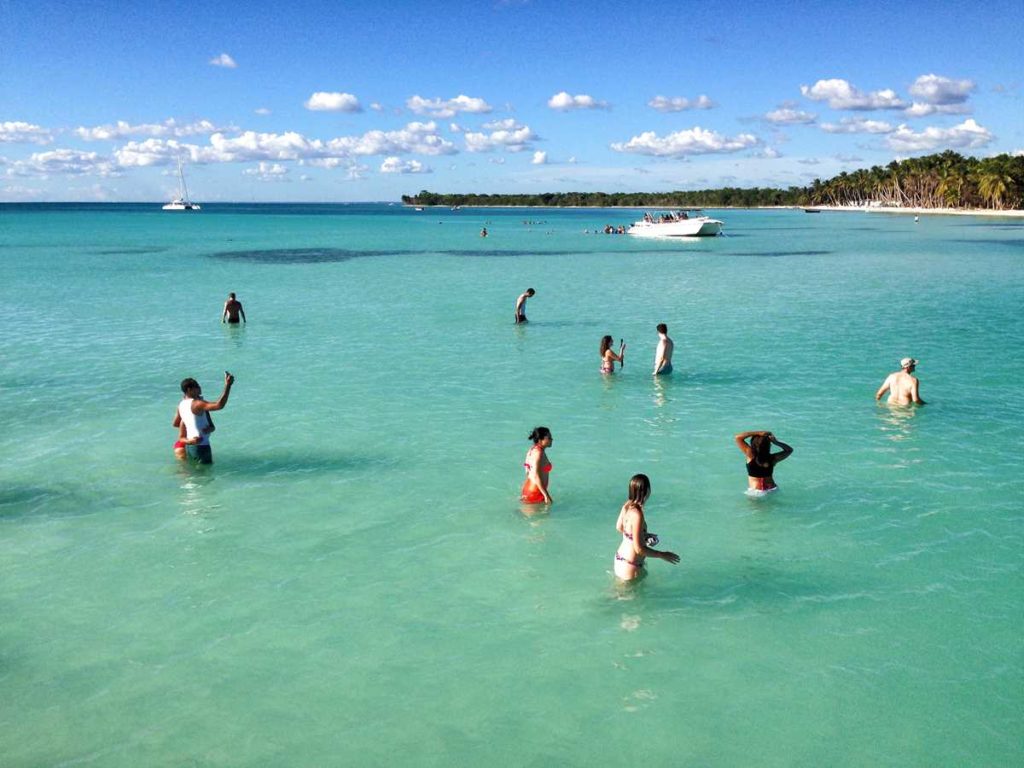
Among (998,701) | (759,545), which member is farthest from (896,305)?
(998,701)

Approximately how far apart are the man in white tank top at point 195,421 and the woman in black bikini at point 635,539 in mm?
7316

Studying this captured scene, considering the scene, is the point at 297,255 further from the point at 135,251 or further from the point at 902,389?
the point at 902,389

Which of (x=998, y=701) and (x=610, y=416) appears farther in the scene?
(x=610, y=416)

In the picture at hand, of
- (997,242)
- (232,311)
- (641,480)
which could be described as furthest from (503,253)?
(641,480)

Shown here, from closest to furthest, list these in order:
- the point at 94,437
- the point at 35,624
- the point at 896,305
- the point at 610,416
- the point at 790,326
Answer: the point at 35,624
the point at 94,437
the point at 610,416
the point at 790,326
the point at 896,305

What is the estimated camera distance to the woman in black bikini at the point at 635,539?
9.47 metres

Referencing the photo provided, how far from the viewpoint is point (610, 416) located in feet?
60.7

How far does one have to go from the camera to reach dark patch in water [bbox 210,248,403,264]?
65.9 m

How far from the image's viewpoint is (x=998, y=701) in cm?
817

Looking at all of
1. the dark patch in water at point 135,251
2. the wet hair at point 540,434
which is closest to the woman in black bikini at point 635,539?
the wet hair at point 540,434

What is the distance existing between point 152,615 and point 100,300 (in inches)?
1352

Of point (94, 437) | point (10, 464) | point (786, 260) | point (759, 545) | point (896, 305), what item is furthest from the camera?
point (786, 260)

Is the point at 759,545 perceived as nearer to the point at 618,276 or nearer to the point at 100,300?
the point at 100,300

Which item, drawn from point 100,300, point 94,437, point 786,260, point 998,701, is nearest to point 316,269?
point 100,300
